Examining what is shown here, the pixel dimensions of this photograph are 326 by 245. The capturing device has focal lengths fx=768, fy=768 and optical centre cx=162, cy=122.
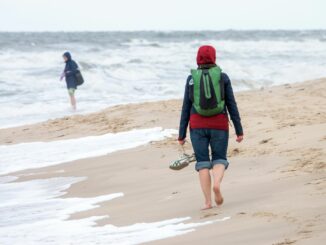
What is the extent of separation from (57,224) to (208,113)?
5.19 feet

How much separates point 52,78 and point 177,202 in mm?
18125

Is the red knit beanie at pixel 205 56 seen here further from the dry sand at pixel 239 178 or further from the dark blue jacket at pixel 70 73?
the dark blue jacket at pixel 70 73

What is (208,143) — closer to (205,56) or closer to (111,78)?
(205,56)

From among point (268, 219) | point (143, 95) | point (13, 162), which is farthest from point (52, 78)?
point (268, 219)

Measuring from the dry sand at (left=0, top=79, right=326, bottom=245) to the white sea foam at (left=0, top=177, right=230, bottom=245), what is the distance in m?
0.18

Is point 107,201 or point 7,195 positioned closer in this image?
point 107,201

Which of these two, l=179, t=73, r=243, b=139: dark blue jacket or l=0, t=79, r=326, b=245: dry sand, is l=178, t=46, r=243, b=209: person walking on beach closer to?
l=179, t=73, r=243, b=139: dark blue jacket

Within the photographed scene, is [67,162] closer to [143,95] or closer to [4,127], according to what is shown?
[4,127]

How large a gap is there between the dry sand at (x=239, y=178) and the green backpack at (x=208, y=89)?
2.71 ft

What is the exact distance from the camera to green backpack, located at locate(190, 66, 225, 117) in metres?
5.98

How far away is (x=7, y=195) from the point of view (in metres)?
8.09

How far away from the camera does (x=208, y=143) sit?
6.28 meters

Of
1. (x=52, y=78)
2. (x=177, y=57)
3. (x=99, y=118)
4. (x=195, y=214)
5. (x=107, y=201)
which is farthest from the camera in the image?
(x=177, y=57)

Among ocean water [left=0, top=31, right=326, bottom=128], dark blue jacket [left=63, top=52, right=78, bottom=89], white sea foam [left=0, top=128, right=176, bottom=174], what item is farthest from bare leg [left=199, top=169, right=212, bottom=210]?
dark blue jacket [left=63, top=52, right=78, bottom=89]
